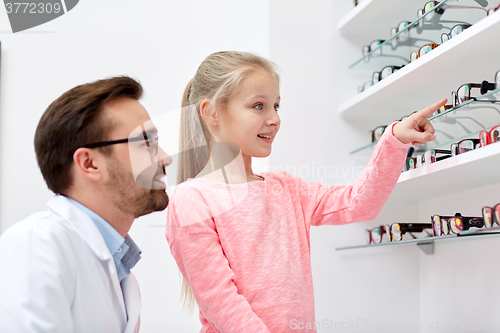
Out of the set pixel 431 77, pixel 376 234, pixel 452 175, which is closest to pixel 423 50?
pixel 431 77

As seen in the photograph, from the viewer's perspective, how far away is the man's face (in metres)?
0.76

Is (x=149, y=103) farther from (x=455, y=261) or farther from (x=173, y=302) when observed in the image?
(x=455, y=261)

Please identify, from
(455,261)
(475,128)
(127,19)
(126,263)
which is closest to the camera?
(126,263)

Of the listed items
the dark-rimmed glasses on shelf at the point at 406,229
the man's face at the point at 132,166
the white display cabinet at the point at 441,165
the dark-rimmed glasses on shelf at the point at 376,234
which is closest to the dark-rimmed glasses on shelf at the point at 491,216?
the white display cabinet at the point at 441,165

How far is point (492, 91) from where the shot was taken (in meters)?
0.84

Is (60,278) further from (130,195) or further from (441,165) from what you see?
(441,165)

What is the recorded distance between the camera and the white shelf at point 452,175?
0.89 meters

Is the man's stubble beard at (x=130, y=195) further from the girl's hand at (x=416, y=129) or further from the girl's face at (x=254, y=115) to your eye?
the girl's hand at (x=416, y=129)

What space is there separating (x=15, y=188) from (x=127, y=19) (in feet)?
2.24

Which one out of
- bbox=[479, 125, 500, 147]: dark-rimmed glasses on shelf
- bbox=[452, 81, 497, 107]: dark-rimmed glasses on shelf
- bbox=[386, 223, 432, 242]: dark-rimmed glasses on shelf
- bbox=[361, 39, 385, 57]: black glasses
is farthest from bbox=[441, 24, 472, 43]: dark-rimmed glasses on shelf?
bbox=[386, 223, 432, 242]: dark-rimmed glasses on shelf

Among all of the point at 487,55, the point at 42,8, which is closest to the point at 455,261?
the point at 487,55

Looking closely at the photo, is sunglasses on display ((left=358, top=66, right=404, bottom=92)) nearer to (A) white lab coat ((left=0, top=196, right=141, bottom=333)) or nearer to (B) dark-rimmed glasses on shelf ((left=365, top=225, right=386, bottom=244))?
(B) dark-rimmed glasses on shelf ((left=365, top=225, right=386, bottom=244))

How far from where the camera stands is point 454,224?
980 mm

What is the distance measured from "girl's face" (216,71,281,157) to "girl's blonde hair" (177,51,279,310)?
21 mm
